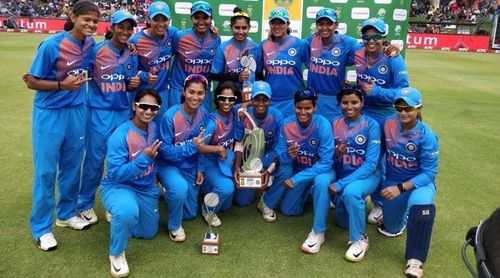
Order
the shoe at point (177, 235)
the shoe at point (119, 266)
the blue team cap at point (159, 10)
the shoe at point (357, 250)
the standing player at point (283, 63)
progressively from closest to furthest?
the shoe at point (119, 266), the shoe at point (357, 250), the shoe at point (177, 235), the blue team cap at point (159, 10), the standing player at point (283, 63)

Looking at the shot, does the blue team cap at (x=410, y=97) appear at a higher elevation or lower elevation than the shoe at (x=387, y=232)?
higher

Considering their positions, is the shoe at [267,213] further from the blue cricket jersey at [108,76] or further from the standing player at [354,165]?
the blue cricket jersey at [108,76]

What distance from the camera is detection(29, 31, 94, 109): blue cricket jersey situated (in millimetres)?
4008

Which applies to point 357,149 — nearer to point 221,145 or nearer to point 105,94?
point 221,145

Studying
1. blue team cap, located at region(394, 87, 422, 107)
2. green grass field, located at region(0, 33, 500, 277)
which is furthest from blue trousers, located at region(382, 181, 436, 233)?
blue team cap, located at region(394, 87, 422, 107)

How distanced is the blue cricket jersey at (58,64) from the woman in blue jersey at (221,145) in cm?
145

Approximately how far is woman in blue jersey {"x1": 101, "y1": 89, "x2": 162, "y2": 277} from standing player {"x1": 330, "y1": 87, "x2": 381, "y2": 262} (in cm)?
187

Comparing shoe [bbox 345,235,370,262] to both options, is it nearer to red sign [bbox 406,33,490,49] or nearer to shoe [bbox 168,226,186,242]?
shoe [bbox 168,226,186,242]

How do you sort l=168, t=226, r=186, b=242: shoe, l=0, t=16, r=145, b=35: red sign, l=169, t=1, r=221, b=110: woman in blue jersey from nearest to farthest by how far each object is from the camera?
l=168, t=226, r=186, b=242: shoe
l=169, t=1, r=221, b=110: woman in blue jersey
l=0, t=16, r=145, b=35: red sign

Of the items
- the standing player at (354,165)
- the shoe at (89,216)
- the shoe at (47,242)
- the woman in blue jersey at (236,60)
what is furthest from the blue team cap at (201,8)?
the shoe at (47,242)

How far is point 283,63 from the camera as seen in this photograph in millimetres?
5625

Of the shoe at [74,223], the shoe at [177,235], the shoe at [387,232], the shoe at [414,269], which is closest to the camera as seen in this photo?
the shoe at [414,269]

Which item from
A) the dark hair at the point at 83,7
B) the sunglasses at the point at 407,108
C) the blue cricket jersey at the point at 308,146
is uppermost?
the dark hair at the point at 83,7

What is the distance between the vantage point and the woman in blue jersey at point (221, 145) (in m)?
4.91
